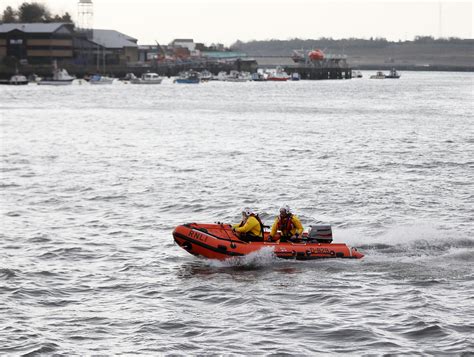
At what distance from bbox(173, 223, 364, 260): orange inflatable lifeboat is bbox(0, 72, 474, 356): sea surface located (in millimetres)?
282

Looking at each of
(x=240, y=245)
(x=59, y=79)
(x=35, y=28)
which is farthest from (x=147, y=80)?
(x=240, y=245)

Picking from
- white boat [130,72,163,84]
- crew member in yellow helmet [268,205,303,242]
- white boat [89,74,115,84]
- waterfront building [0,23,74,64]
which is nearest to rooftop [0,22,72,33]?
waterfront building [0,23,74,64]

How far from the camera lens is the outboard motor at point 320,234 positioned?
27.9 m

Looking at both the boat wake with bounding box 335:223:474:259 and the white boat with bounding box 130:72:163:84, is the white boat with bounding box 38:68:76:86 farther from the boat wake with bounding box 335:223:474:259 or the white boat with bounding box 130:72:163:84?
the boat wake with bounding box 335:223:474:259

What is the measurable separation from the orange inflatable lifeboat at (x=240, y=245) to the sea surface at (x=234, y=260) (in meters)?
0.28

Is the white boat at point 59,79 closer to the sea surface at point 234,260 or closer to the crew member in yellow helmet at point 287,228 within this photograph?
the sea surface at point 234,260

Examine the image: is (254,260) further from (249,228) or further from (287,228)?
(287,228)

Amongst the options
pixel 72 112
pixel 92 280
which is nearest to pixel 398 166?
pixel 92 280

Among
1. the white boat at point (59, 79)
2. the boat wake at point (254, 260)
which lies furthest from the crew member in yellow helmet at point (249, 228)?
the white boat at point (59, 79)

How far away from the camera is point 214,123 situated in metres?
85.9

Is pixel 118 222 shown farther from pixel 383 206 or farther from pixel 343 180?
pixel 343 180

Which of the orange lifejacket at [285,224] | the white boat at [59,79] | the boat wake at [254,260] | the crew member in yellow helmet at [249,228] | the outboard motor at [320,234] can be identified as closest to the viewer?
the boat wake at [254,260]

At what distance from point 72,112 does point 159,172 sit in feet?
169

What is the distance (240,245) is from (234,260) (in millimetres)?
463
